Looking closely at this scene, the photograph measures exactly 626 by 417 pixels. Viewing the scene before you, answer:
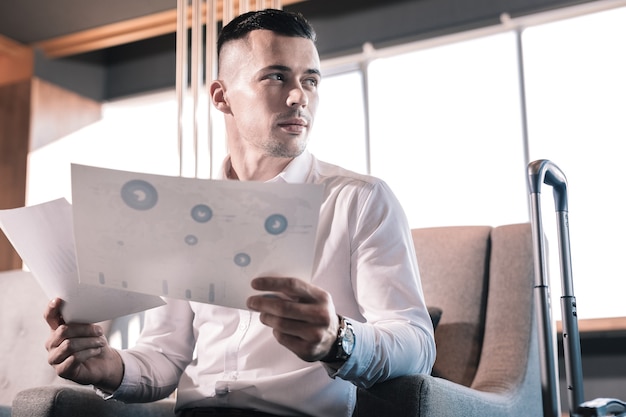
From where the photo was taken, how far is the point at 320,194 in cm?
106

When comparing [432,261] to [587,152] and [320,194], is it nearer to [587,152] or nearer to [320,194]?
[320,194]

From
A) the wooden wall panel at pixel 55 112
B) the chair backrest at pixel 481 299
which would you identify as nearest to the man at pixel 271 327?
the chair backrest at pixel 481 299

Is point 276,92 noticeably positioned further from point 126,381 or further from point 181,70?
point 181,70

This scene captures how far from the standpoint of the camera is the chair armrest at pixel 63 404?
1543 millimetres

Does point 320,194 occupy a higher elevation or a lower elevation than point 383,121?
lower

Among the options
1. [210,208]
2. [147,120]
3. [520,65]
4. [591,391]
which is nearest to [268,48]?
[210,208]

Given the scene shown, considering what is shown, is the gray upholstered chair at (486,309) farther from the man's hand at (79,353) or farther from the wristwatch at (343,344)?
the man's hand at (79,353)

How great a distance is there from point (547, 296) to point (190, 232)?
70cm

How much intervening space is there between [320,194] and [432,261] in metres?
1.10

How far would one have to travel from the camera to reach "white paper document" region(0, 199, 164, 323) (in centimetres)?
130

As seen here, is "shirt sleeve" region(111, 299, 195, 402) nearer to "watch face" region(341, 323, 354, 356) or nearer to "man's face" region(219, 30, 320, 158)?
"man's face" region(219, 30, 320, 158)

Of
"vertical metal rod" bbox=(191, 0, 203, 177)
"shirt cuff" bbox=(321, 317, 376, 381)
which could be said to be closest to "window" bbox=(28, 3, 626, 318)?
"vertical metal rod" bbox=(191, 0, 203, 177)

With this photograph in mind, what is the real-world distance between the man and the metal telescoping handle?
21 centimetres

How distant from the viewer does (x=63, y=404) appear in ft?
5.10
